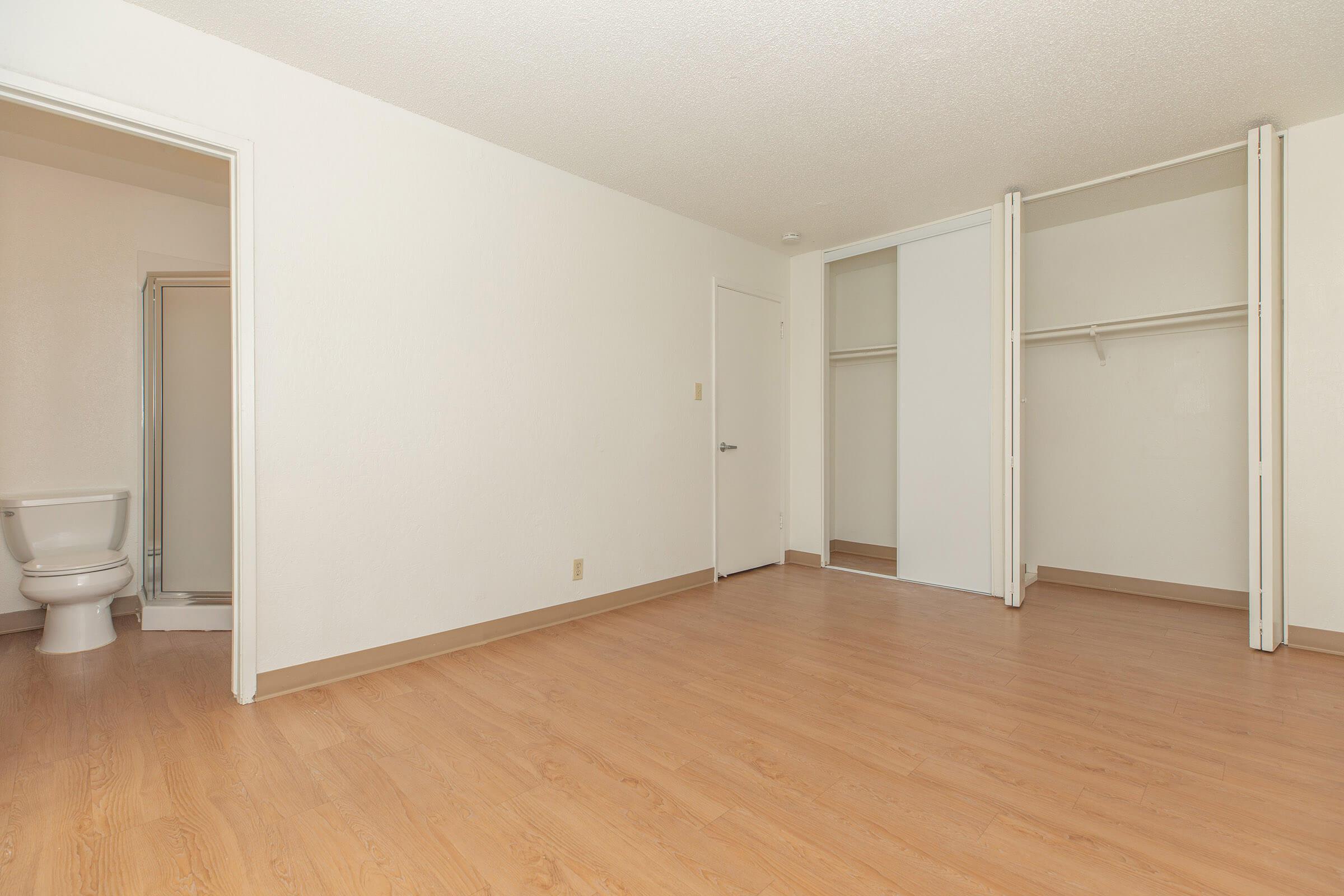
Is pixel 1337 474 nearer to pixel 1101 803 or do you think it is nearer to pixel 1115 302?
pixel 1115 302

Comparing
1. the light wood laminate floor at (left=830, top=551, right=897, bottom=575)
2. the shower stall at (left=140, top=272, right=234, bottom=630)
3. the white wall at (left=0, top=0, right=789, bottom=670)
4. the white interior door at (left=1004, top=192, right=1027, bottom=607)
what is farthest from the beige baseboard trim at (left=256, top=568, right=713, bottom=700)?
the white interior door at (left=1004, top=192, right=1027, bottom=607)

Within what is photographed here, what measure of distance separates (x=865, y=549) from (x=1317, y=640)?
3020 mm

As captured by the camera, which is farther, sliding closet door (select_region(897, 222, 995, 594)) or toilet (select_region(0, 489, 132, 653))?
sliding closet door (select_region(897, 222, 995, 594))

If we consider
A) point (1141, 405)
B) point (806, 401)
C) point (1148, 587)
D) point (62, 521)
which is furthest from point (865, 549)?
point (62, 521)

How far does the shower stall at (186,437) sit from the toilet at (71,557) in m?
0.22

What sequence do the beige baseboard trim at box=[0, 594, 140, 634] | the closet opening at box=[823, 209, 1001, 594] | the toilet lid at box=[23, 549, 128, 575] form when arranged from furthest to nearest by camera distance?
the closet opening at box=[823, 209, 1001, 594] → the beige baseboard trim at box=[0, 594, 140, 634] → the toilet lid at box=[23, 549, 128, 575]

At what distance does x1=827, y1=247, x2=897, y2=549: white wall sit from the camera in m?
5.58

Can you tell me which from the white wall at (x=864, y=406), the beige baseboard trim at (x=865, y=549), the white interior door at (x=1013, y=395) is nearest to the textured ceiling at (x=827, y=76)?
the white interior door at (x=1013, y=395)

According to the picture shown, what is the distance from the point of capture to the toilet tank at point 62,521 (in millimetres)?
3252

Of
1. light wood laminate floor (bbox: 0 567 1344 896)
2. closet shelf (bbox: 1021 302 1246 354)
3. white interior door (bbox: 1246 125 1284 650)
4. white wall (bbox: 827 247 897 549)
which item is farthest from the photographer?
white wall (bbox: 827 247 897 549)

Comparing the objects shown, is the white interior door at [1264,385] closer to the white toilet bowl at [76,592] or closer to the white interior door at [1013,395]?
the white interior door at [1013,395]

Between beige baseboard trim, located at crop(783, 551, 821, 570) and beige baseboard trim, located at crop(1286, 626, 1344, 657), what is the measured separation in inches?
110

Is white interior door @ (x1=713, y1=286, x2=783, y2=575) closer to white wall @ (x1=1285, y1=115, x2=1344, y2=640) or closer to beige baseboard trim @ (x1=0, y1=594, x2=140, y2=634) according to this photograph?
white wall @ (x1=1285, y1=115, x2=1344, y2=640)

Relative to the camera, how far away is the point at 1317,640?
3.12 metres
